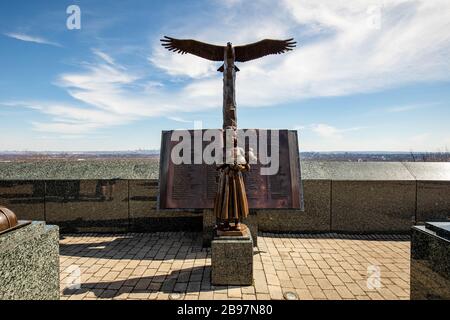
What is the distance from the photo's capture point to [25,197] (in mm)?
6723

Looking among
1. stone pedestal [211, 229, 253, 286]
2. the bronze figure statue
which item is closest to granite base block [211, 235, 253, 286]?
stone pedestal [211, 229, 253, 286]

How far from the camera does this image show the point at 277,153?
6.16 m

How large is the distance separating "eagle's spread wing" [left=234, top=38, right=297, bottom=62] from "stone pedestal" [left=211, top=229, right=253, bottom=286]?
3.98 meters

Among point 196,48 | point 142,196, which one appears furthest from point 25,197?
point 196,48

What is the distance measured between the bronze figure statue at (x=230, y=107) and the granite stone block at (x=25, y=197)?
507cm

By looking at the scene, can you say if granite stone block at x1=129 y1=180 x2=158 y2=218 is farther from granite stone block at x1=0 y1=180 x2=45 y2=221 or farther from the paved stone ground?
granite stone block at x1=0 y1=180 x2=45 y2=221

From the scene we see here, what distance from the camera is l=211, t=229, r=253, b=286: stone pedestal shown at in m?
4.07

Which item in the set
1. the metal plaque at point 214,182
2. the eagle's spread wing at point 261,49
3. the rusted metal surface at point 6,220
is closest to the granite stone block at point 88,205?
the metal plaque at point 214,182

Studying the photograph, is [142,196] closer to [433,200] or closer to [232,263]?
[232,263]

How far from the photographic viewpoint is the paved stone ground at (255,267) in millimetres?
3922

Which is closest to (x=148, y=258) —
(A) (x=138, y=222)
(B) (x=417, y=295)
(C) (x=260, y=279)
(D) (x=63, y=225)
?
(A) (x=138, y=222)

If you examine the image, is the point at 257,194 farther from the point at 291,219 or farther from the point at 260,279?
the point at 260,279

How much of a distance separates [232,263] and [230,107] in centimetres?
281
